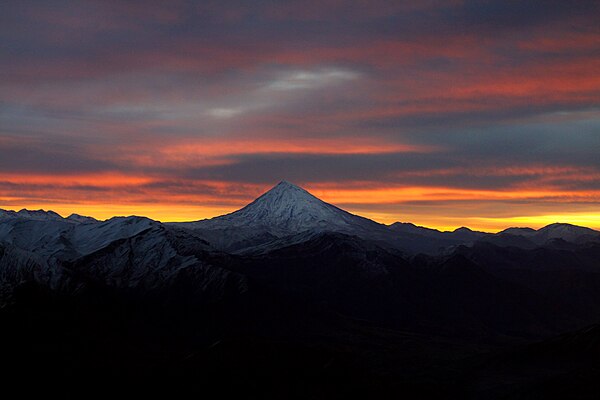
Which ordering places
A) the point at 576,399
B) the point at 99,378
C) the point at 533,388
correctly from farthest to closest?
the point at 99,378
the point at 533,388
the point at 576,399

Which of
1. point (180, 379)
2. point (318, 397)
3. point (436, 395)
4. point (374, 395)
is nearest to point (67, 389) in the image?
point (180, 379)

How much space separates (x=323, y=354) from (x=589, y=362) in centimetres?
7581

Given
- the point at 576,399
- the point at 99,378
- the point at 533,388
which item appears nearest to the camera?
the point at 576,399

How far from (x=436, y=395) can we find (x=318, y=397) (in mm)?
44522

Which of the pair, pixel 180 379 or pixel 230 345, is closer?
pixel 180 379

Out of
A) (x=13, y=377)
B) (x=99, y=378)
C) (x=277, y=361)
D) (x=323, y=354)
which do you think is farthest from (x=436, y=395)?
(x=13, y=377)

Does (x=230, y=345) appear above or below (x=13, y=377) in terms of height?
above

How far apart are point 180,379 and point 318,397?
34.5 meters

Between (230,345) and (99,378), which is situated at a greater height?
(230,345)

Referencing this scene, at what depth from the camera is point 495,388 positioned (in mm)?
194250

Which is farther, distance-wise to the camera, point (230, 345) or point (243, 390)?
point (230, 345)

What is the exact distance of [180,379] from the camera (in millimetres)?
171000

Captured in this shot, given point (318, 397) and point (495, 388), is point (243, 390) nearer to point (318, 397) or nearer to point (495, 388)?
point (318, 397)

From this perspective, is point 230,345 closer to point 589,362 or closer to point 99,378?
point 99,378
